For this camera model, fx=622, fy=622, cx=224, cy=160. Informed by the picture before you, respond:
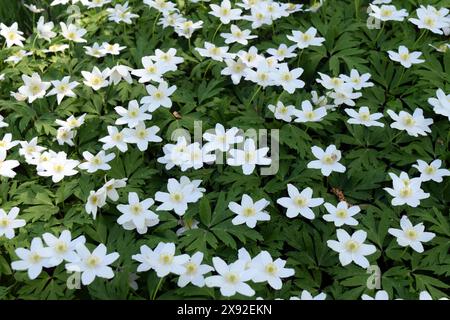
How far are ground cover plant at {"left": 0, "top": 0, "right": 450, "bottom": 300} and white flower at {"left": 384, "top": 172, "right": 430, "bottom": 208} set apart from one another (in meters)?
0.01

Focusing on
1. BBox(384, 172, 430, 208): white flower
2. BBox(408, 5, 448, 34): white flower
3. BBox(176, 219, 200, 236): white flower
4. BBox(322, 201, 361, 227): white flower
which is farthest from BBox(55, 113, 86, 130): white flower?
BBox(408, 5, 448, 34): white flower

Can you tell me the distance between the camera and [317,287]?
2844mm

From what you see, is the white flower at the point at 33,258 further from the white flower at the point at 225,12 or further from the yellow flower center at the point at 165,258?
the white flower at the point at 225,12

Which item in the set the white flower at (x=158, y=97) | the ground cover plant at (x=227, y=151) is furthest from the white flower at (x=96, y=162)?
the white flower at (x=158, y=97)

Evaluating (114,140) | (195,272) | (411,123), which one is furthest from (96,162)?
(411,123)

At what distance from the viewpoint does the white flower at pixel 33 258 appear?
2.74m

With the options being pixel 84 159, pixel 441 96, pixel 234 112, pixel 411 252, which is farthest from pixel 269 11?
pixel 411 252

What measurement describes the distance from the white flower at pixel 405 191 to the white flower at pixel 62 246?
1.52m

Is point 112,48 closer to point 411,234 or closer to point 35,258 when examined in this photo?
point 35,258

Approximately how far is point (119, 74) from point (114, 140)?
0.56 m

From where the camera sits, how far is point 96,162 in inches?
128

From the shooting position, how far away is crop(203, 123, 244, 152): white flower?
10.8ft
